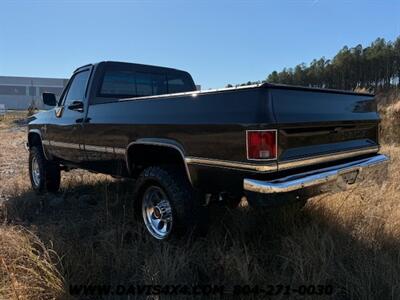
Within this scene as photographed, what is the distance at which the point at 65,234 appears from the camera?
169 inches

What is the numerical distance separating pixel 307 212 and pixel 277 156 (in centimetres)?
169

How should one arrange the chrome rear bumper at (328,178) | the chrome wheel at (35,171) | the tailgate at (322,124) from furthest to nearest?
1. the chrome wheel at (35,171)
2. the tailgate at (322,124)
3. the chrome rear bumper at (328,178)

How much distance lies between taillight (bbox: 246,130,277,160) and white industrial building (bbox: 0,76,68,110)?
110805 millimetres

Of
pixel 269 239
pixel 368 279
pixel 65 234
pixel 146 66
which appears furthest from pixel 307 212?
pixel 146 66

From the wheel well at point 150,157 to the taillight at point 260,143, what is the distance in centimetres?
96

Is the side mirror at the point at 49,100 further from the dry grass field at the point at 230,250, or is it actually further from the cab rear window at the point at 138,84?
the dry grass field at the point at 230,250

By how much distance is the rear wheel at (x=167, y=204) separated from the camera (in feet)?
12.1

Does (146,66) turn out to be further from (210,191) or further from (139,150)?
(210,191)

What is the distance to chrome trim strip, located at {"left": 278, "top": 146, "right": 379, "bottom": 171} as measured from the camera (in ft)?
10.3

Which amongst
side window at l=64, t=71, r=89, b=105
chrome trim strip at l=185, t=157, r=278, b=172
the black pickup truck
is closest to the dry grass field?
the black pickup truck

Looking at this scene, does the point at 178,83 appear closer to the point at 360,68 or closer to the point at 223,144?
the point at 223,144

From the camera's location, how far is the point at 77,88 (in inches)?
229

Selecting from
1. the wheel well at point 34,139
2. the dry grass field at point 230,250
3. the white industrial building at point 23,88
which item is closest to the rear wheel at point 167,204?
the dry grass field at point 230,250

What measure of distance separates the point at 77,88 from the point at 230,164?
3.48 m
